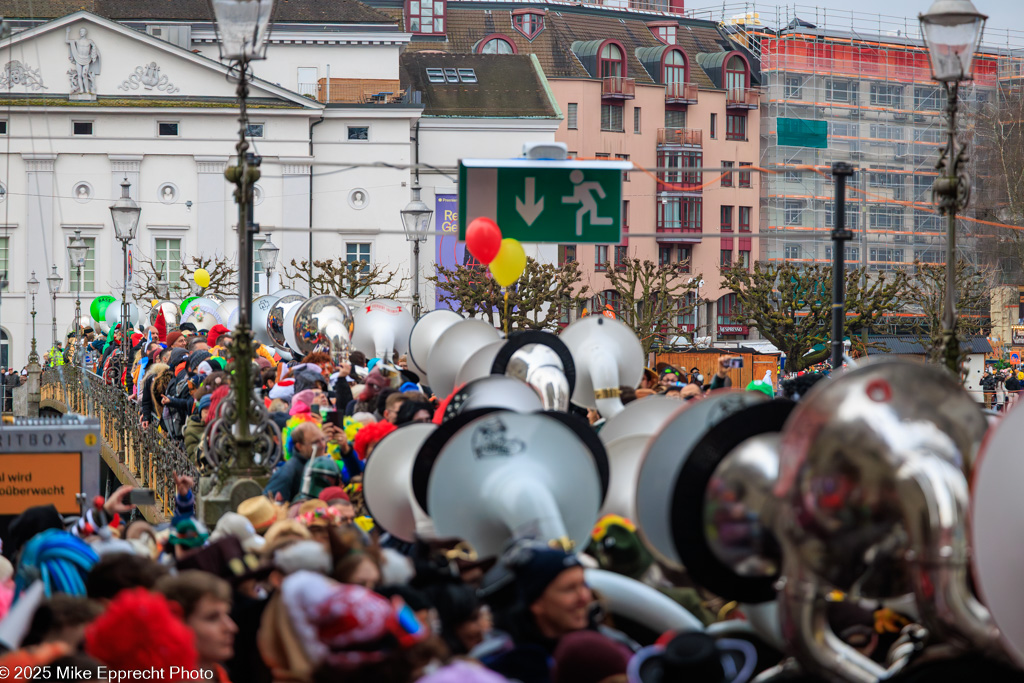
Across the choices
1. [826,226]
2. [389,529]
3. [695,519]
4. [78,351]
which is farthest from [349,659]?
[826,226]

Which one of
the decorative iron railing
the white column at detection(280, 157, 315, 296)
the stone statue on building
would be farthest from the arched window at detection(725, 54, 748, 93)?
the decorative iron railing

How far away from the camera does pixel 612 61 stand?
68.1m

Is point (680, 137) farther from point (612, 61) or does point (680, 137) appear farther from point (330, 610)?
point (330, 610)

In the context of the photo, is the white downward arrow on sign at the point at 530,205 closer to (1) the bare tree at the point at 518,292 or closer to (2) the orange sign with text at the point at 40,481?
(2) the orange sign with text at the point at 40,481

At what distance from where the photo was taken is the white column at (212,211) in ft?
184

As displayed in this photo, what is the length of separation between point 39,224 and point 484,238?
4627 centimetres

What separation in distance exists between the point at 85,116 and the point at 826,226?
31093 millimetres

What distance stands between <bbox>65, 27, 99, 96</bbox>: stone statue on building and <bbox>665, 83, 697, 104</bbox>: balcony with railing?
88.5 feet

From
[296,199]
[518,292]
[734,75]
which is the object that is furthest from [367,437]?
[734,75]

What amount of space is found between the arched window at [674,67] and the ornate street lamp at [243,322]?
202 ft

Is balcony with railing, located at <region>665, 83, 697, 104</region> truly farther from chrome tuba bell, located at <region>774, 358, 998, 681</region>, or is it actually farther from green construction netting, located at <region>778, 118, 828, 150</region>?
chrome tuba bell, located at <region>774, 358, 998, 681</region>

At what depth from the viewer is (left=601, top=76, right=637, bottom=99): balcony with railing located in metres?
66.6

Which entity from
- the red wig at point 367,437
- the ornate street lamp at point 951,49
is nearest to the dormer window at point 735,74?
the ornate street lamp at point 951,49

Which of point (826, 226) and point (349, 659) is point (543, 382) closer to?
point (349, 659)
